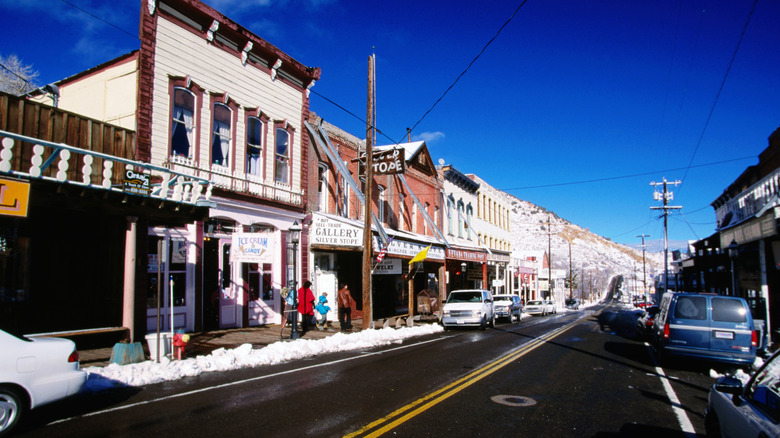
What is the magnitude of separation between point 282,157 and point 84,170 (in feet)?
30.7

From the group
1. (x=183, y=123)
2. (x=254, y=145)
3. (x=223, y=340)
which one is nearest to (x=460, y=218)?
(x=254, y=145)

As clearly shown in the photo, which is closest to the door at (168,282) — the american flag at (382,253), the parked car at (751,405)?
the american flag at (382,253)

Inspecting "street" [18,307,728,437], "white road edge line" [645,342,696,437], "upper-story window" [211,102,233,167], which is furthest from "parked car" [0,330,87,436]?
"upper-story window" [211,102,233,167]

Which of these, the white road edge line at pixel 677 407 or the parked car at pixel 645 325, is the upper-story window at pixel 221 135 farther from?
the parked car at pixel 645 325

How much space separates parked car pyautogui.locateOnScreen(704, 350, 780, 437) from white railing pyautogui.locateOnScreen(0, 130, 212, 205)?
10.7 meters

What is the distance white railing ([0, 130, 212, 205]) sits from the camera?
9.05 metres

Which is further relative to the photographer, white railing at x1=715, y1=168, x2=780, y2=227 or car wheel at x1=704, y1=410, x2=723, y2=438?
white railing at x1=715, y1=168, x2=780, y2=227

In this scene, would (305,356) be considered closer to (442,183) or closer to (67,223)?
(67,223)

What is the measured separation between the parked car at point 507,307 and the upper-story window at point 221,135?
15623 mm

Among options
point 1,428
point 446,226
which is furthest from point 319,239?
point 446,226

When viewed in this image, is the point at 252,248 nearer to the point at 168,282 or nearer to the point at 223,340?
the point at 168,282

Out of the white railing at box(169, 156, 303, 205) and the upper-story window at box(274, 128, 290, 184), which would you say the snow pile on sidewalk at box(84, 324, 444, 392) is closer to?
the white railing at box(169, 156, 303, 205)

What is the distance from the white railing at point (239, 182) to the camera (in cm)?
1496

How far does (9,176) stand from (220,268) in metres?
7.74
